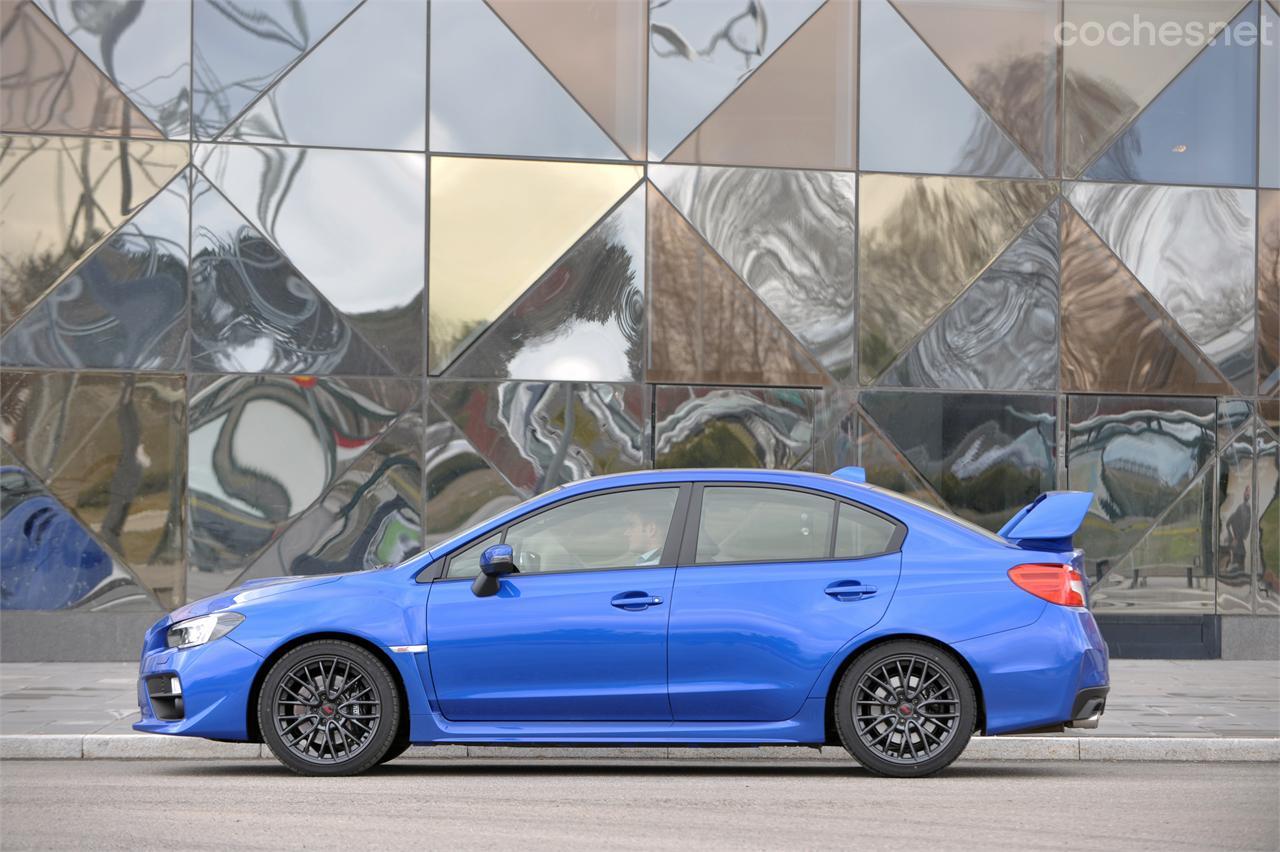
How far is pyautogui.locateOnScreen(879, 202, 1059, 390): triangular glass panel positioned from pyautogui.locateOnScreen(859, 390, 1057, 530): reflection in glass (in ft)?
0.58

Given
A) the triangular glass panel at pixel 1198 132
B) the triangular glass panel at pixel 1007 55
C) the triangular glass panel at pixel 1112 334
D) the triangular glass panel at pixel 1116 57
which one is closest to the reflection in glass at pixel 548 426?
the triangular glass panel at pixel 1112 334

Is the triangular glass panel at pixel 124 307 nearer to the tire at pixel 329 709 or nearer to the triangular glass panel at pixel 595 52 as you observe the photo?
the triangular glass panel at pixel 595 52

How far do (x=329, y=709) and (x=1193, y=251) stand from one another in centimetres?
1102

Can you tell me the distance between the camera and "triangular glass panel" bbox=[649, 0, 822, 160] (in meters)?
15.9

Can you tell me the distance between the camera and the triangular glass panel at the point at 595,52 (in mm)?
15750

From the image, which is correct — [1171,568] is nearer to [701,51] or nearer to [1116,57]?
[1116,57]

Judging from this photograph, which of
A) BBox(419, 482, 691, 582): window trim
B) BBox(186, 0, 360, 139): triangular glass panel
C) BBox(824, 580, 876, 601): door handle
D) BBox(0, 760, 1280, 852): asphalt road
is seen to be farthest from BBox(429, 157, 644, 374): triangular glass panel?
BBox(824, 580, 876, 601): door handle

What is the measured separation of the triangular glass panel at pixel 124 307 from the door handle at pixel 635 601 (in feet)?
26.2

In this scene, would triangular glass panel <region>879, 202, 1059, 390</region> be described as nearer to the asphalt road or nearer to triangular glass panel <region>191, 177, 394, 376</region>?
triangular glass panel <region>191, 177, 394, 376</region>

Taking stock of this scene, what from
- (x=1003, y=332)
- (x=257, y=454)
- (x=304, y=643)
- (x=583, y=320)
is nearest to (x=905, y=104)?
(x=1003, y=332)

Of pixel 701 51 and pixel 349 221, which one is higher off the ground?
pixel 701 51

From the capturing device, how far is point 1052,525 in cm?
869

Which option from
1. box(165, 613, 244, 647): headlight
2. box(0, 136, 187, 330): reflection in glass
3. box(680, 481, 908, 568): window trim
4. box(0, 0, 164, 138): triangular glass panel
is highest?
box(0, 0, 164, 138): triangular glass panel

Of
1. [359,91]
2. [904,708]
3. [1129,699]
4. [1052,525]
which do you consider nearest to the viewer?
[904,708]
